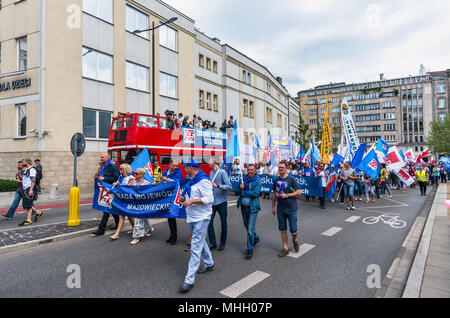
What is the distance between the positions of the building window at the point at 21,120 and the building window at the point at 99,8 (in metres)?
7.18

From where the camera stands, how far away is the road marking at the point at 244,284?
13.2ft

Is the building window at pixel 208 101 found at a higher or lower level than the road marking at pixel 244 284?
higher

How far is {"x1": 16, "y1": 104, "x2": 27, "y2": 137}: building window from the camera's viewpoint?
17402 millimetres

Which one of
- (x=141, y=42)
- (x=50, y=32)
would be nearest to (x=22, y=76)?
(x=50, y=32)

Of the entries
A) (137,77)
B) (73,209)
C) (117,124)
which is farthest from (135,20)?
(73,209)

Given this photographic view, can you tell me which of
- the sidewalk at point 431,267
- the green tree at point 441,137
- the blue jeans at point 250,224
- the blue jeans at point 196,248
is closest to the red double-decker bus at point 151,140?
the blue jeans at point 250,224

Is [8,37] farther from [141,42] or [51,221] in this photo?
[51,221]

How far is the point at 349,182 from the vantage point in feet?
36.9

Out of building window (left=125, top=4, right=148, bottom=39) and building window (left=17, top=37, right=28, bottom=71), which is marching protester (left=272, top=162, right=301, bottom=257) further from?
building window (left=125, top=4, right=148, bottom=39)

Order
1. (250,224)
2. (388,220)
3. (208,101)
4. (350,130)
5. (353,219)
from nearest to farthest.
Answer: (250,224), (388,220), (353,219), (350,130), (208,101)

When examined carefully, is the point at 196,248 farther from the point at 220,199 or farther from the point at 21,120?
the point at 21,120

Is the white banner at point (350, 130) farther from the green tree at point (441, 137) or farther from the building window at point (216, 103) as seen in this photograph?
the green tree at point (441, 137)

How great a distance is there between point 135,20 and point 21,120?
35.0 ft
